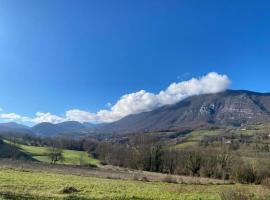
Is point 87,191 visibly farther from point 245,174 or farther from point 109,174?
point 245,174

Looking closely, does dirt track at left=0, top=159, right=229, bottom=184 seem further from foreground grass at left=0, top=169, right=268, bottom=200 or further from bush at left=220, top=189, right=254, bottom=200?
bush at left=220, top=189, right=254, bottom=200

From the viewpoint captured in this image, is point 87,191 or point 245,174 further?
point 245,174

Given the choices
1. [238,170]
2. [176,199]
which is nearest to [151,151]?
[238,170]

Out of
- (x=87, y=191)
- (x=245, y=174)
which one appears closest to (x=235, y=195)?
(x=87, y=191)

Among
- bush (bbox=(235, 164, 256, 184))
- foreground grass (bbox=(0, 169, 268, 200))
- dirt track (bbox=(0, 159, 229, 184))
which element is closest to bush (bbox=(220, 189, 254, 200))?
foreground grass (bbox=(0, 169, 268, 200))

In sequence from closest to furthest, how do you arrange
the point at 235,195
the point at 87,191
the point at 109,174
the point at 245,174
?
the point at 235,195 → the point at 87,191 → the point at 245,174 → the point at 109,174

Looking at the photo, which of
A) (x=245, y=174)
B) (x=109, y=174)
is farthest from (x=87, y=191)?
(x=245, y=174)

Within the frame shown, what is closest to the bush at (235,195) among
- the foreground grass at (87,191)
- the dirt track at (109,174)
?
the foreground grass at (87,191)

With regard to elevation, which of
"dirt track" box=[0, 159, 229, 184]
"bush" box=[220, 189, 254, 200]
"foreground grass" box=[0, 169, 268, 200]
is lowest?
"dirt track" box=[0, 159, 229, 184]

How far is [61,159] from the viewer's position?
314ft

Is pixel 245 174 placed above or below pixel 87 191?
below

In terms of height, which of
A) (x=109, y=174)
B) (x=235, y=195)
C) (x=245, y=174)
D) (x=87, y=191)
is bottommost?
(x=109, y=174)

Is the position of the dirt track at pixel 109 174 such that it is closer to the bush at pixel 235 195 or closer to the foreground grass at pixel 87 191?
the foreground grass at pixel 87 191

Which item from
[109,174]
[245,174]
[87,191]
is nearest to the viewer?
[87,191]
